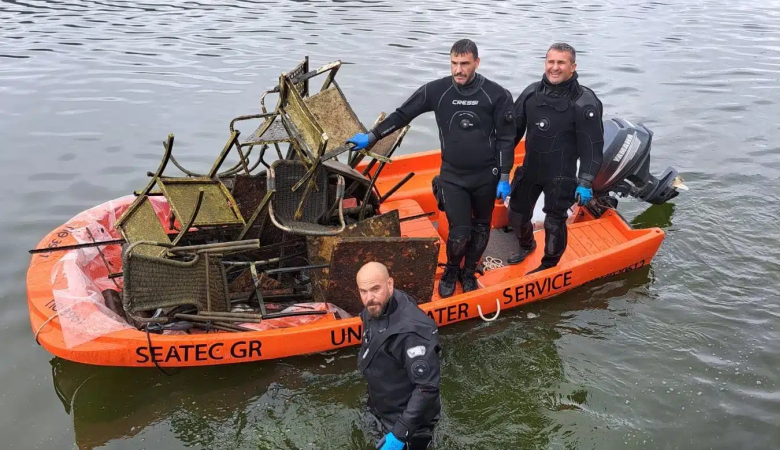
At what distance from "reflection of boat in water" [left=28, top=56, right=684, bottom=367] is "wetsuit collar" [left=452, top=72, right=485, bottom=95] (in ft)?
2.77

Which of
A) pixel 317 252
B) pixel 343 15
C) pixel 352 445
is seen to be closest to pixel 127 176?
pixel 317 252

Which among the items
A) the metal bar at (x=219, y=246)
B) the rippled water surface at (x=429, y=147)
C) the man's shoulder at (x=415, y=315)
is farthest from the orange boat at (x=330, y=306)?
the man's shoulder at (x=415, y=315)

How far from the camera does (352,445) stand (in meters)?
4.55

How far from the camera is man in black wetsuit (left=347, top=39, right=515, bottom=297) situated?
498cm

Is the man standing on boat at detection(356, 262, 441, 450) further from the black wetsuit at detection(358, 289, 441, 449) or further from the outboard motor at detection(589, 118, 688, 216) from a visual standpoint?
the outboard motor at detection(589, 118, 688, 216)

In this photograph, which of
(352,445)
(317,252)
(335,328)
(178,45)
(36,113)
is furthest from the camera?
(178,45)

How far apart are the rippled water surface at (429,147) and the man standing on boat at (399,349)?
4.22 ft

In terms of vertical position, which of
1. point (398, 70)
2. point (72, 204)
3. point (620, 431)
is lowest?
point (620, 431)

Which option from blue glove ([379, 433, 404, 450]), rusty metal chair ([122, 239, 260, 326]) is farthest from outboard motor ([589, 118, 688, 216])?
blue glove ([379, 433, 404, 450])

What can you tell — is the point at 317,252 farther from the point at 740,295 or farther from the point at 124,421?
the point at 740,295

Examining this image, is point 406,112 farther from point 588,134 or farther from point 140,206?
point 140,206

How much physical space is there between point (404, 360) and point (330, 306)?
1.98 m

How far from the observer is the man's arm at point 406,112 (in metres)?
5.16

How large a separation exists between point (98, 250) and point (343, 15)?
1392 centimetres
